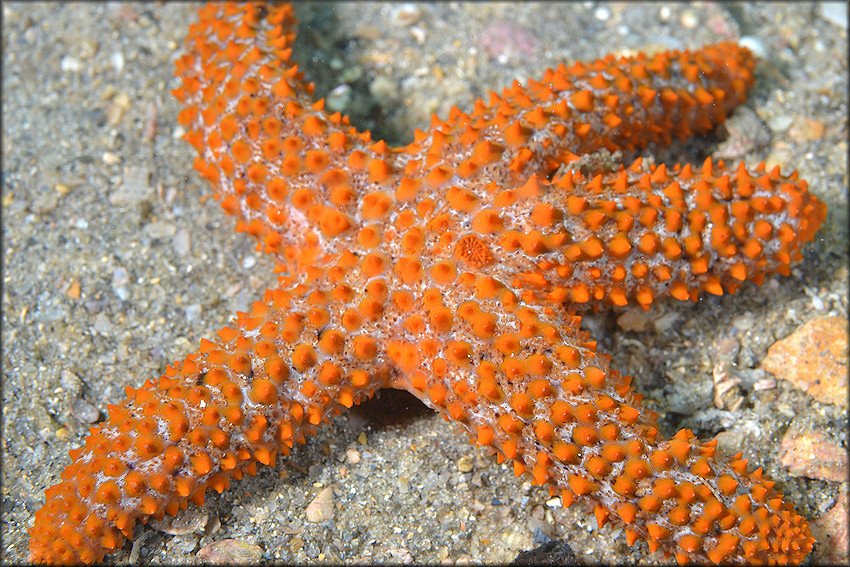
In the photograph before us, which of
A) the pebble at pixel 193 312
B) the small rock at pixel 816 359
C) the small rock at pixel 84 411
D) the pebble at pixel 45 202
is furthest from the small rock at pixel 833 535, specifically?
the pebble at pixel 45 202

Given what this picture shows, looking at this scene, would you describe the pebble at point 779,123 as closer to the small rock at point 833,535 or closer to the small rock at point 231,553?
the small rock at point 833,535

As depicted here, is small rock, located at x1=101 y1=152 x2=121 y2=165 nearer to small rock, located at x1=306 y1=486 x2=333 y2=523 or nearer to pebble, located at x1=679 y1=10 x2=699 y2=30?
small rock, located at x1=306 y1=486 x2=333 y2=523

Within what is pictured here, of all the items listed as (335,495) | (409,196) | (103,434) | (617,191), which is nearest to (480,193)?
(409,196)

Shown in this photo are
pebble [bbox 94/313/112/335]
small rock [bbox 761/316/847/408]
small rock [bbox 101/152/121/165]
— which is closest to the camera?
small rock [bbox 761/316/847/408]

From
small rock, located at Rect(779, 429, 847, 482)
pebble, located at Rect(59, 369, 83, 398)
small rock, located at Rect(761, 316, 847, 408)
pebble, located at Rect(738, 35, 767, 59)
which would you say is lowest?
pebble, located at Rect(59, 369, 83, 398)

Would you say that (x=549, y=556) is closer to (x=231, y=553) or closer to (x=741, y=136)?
(x=231, y=553)

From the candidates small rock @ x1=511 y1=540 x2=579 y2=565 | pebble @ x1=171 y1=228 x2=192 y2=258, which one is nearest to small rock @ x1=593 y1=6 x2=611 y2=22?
pebble @ x1=171 y1=228 x2=192 y2=258
